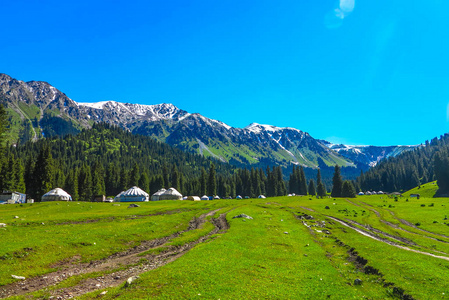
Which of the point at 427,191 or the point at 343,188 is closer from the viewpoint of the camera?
the point at 343,188

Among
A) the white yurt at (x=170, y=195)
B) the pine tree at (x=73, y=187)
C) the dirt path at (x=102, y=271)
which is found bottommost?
the dirt path at (x=102, y=271)

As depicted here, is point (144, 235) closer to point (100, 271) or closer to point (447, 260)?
point (100, 271)

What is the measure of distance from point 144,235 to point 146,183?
13507 cm

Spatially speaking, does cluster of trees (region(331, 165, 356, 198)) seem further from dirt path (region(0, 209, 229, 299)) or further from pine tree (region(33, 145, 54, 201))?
pine tree (region(33, 145, 54, 201))

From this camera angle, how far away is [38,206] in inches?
2682

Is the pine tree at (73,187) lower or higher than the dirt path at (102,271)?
higher

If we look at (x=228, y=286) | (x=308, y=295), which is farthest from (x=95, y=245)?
(x=308, y=295)

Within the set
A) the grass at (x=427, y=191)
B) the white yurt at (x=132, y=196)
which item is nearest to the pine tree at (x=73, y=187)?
the white yurt at (x=132, y=196)

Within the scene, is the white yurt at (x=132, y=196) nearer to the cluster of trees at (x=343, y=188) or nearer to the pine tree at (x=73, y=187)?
the pine tree at (x=73, y=187)

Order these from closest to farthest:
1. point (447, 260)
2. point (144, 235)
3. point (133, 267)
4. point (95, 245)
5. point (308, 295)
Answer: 1. point (308, 295)
2. point (133, 267)
3. point (447, 260)
4. point (95, 245)
5. point (144, 235)

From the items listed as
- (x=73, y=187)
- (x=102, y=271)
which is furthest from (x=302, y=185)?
(x=102, y=271)

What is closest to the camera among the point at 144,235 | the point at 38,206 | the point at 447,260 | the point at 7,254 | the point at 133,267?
the point at 7,254

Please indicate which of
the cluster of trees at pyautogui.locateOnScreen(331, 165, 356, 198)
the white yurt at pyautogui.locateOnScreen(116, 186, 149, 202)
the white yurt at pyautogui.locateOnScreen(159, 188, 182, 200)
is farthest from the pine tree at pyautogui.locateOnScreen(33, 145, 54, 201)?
the cluster of trees at pyautogui.locateOnScreen(331, 165, 356, 198)

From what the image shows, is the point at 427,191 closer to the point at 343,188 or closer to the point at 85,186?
the point at 343,188
